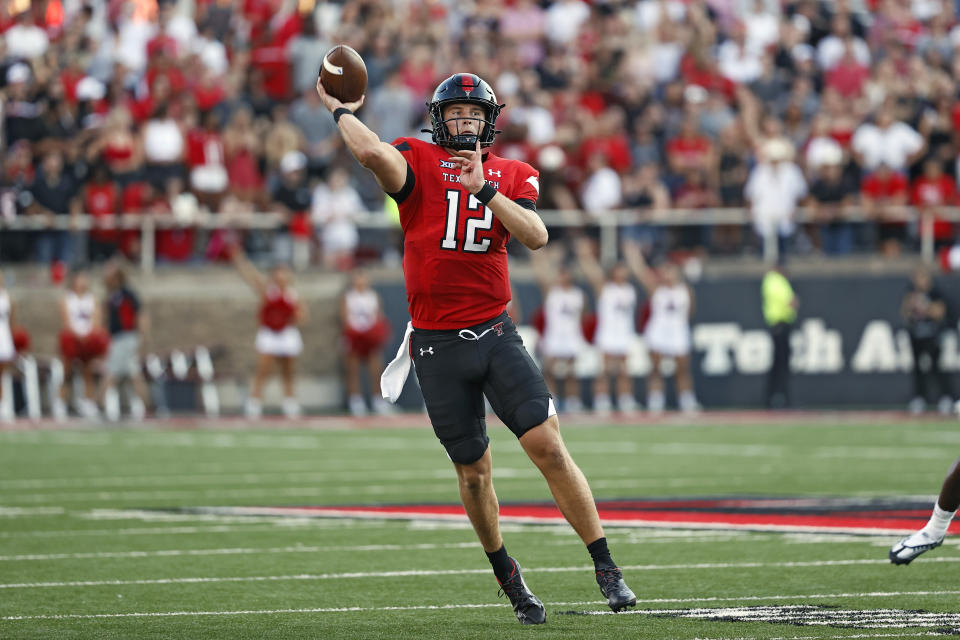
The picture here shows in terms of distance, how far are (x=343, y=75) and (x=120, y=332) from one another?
13.8m

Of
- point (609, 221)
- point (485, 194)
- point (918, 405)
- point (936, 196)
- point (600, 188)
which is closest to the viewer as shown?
point (485, 194)

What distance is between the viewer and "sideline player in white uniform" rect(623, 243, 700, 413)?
817 inches

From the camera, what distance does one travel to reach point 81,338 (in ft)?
65.3

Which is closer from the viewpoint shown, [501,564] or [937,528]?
[501,564]

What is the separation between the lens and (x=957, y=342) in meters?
20.7

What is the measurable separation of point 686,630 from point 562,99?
16.0 m

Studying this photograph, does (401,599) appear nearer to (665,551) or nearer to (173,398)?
(665,551)

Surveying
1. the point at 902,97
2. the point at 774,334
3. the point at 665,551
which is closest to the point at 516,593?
the point at 665,551

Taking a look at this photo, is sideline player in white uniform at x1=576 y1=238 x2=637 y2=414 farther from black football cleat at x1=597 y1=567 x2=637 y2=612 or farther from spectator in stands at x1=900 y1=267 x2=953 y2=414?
black football cleat at x1=597 y1=567 x2=637 y2=612

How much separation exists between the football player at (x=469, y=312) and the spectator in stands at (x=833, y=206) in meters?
14.9

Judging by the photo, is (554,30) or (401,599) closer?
(401,599)

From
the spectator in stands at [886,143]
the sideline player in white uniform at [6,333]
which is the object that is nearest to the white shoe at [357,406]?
the sideline player in white uniform at [6,333]

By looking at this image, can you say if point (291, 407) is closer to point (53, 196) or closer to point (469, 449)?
point (53, 196)

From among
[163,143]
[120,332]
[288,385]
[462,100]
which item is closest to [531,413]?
[462,100]
